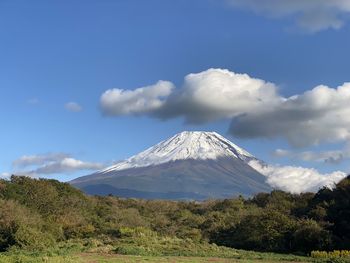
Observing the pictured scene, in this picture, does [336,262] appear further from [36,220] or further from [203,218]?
[203,218]

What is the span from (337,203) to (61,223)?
27.8 metres

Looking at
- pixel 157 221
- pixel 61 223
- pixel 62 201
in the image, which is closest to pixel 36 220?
pixel 61 223

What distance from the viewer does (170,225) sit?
207ft

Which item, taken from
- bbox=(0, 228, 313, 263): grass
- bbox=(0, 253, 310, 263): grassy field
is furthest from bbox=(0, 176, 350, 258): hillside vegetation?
bbox=(0, 253, 310, 263): grassy field

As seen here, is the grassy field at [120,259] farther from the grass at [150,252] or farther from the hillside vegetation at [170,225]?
the hillside vegetation at [170,225]

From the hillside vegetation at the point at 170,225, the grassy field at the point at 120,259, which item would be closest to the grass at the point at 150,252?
the grassy field at the point at 120,259

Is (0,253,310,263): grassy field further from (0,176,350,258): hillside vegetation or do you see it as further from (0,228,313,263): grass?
(0,176,350,258): hillside vegetation

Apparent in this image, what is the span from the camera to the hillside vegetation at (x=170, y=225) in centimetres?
4253

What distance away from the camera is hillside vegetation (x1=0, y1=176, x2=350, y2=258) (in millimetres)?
42531

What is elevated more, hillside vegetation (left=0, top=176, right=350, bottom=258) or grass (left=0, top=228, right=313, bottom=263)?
hillside vegetation (left=0, top=176, right=350, bottom=258)

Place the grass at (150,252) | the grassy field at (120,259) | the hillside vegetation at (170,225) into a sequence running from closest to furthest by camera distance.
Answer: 1. the grassy field at (120,259)
2. the grass at (150,252)
3. the hillside vegetation at (170,225)

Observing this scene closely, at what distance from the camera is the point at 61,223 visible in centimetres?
5347

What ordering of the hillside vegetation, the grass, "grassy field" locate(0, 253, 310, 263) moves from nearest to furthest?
1. "grassy field" locate(0, 253, 310, 263)
2. the grass
3. the hillside vegetation

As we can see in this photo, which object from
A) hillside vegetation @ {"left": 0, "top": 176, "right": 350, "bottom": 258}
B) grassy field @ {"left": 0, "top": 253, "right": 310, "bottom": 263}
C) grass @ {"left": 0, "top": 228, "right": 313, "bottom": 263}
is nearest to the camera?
grassy field @ {"left": 0, "top": 253, "right": 310, "bottom": 263}
